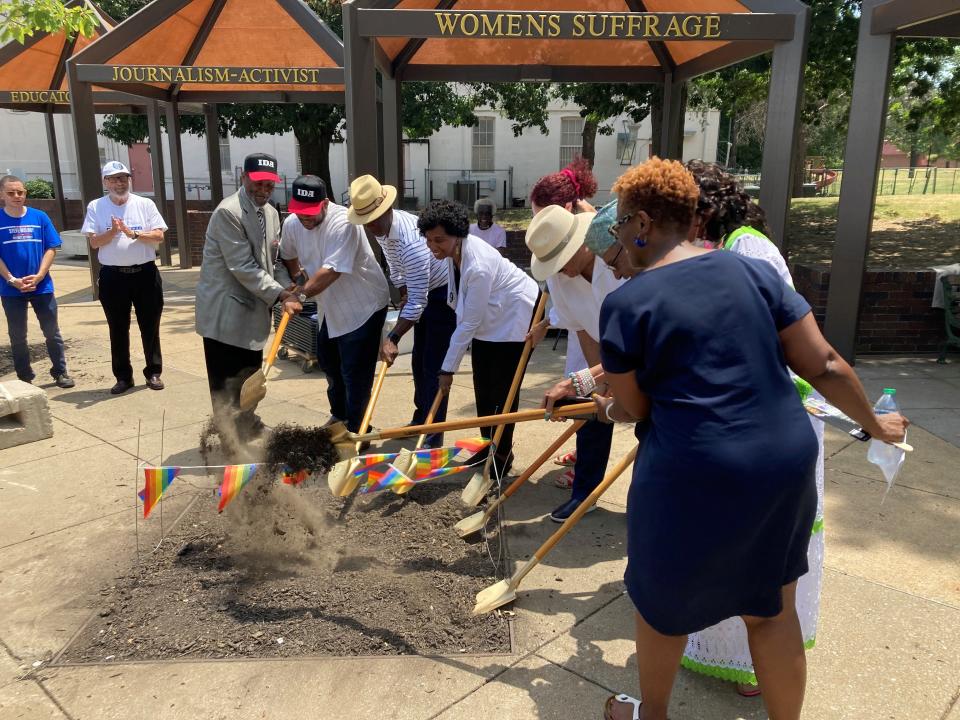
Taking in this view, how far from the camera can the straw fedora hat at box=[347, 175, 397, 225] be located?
4477mm

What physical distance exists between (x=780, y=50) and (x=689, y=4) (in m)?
1.49

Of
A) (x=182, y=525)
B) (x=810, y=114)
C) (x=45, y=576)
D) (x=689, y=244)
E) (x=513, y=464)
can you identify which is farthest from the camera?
→ (x=810, y=114)

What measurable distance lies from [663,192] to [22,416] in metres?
5.14

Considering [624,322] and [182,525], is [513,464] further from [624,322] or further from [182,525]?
[624,322]

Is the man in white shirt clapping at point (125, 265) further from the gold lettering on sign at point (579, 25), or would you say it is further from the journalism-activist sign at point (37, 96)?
the journalism-activist sign at point (37, 96)

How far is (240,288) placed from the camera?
4.83 meters

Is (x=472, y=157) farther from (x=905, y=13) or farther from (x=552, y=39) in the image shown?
(x=905, y=13)

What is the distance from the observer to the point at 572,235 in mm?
3123

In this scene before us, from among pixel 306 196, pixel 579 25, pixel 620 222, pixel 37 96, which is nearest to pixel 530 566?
pixel 620 222

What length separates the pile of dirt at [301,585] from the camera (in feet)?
9.93

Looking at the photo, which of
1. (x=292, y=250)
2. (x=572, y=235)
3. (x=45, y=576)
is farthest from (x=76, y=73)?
(x=572, y=235)

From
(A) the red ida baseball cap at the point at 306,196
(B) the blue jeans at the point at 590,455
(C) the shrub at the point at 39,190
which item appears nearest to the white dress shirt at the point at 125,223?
(A) the red ida baseball cap at the point at 306,196

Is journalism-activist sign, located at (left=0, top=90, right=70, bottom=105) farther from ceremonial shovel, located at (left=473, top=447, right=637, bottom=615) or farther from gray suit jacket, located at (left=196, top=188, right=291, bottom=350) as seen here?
ceremonial shovel, located at (left=473, top=447, right=637, bottom=615)

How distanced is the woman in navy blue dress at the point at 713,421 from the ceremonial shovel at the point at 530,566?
2.92 feet
